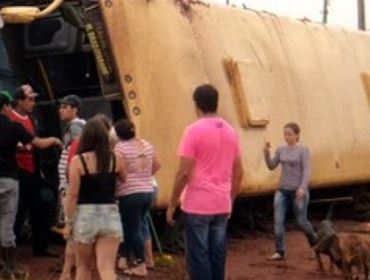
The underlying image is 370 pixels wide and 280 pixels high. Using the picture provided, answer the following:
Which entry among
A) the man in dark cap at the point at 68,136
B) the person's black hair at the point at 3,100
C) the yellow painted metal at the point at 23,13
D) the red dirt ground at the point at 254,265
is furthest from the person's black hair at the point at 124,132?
the yellow painted metal at the point at 23,13

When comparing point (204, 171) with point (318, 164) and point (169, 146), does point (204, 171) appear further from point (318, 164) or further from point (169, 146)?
point (318, 164)

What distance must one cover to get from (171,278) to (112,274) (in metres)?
1.95

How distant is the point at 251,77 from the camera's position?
1179 centimetres

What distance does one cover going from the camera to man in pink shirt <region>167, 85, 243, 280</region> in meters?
7.12

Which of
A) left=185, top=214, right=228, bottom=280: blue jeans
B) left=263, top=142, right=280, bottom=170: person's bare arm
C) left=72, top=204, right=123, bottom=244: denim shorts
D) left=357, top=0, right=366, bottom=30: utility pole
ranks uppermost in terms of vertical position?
left=357, top=0, right=366, bottom=30: utility pole

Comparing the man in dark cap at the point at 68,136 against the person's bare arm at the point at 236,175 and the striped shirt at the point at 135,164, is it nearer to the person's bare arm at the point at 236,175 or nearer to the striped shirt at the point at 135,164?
the striped shirt at the point at 135,164

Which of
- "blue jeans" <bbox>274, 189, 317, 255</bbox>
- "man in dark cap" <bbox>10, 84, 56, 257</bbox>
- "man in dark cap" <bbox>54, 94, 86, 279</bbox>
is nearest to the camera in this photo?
"man in dark cap" <bbox>54, 94, 86, 279</bbox>

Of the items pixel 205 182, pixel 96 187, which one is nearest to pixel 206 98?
pixel 205 182

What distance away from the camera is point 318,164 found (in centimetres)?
1310

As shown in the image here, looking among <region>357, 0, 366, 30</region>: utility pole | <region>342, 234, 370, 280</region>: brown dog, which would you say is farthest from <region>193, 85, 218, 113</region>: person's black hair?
<region>357, 0, 366, 30</region>: utility pole

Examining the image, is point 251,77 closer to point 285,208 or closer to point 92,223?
point 285,208

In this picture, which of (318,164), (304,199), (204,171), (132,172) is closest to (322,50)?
(318,164)

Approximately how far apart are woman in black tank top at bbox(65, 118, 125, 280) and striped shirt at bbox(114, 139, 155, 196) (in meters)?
1.77

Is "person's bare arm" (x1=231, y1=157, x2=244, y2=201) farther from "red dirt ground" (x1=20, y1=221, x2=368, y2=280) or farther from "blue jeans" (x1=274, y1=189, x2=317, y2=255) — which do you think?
"blue jeans" (x1=274, y1=189, x2=317, y2=255)
